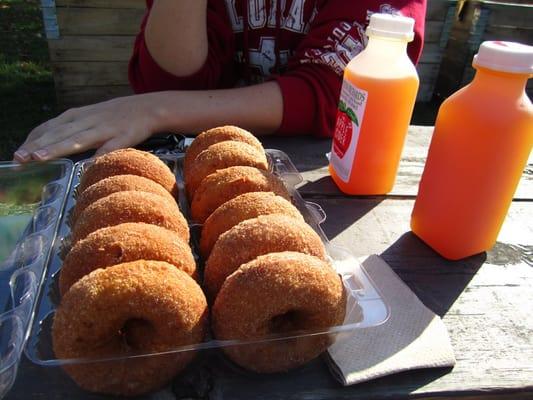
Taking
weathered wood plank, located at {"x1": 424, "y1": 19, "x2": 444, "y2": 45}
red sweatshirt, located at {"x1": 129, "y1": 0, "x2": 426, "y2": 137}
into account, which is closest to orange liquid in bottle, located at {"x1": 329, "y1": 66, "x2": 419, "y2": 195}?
red sweatshirt, located at {"x1": 129, "y1": 0, "x2": 426, "y2": 137}

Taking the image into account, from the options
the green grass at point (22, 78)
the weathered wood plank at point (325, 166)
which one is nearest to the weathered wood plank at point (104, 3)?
the green grass at point (22, 78)

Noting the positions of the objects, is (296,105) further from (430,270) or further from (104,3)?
(104,3)

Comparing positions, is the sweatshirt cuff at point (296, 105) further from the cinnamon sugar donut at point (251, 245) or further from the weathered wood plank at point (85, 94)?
the weathered wood plank at point (85, 94)

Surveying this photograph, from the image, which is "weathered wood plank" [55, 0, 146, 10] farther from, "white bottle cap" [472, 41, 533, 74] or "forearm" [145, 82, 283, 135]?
"white bottle cap" [472, 41, 533, 74]

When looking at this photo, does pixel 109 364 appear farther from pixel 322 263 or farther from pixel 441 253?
pixel 441 253

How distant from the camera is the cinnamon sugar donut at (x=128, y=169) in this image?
86 cm

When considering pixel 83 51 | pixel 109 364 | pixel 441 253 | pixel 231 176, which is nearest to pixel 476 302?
pixel 441 253

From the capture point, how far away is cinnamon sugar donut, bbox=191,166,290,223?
0.82 meters

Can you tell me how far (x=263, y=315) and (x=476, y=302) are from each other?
41cm

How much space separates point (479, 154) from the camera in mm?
776

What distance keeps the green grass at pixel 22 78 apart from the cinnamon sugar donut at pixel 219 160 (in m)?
1.98

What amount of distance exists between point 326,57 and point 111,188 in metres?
0.77

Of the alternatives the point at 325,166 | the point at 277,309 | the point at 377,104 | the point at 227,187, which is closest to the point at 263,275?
the point at 277,309

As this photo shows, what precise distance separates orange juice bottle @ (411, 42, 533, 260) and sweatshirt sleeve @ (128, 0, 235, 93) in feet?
2.71
